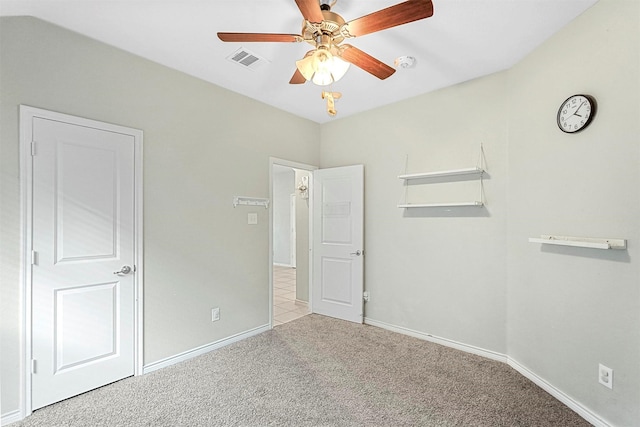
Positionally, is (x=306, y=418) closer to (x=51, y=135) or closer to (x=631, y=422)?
(x=631, y=422)

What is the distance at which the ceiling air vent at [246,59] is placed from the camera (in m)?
2.51

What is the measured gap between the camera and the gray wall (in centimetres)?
183

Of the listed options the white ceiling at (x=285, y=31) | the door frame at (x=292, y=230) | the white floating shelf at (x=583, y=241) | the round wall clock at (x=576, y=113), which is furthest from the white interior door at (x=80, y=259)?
the door frame at (x=292, y=230)

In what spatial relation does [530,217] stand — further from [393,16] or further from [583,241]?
[393,16]

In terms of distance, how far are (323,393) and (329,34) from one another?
2.45m

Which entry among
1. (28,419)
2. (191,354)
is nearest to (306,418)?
(191,354)

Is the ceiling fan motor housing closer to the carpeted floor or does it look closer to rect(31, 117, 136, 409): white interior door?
rect(31, 117, 136, 409): white interior door

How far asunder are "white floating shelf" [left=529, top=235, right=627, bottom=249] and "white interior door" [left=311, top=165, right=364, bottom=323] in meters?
1.93

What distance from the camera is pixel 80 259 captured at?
88.7 inches

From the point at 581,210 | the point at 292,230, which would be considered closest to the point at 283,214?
the point at 292,230

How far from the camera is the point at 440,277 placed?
10.5 ft

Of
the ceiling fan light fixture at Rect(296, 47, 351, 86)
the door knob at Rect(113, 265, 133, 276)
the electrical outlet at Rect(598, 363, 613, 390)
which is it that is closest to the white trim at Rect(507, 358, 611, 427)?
the electrical outlet at Rect(598, 363, 613, 390)

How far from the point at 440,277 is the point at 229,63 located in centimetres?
294

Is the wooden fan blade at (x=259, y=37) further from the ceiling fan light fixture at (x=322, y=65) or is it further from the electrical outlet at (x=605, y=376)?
the electrical outlet at (x=605, y=376)
